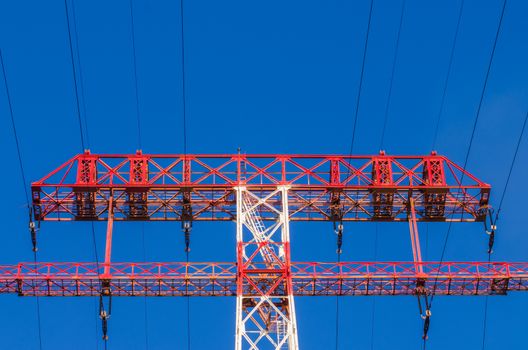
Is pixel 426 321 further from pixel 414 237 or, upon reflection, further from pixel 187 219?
pixel 187 219

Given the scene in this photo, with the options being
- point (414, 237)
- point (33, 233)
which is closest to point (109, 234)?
point (33, 233)

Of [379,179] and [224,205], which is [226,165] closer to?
[224,205]

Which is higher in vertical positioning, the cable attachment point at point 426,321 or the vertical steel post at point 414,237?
the vertical steel post at point 414,237

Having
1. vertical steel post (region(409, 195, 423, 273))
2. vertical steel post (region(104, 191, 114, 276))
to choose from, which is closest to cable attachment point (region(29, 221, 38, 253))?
vertical steel post (region(104, 191, 114, 276))

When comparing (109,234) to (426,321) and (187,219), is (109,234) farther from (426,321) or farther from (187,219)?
(426,321)

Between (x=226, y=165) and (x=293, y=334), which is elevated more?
(x=226, y=165)

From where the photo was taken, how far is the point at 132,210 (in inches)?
2308

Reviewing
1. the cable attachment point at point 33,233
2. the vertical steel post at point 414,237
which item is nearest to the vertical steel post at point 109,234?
the cable attachment point at point 33,233

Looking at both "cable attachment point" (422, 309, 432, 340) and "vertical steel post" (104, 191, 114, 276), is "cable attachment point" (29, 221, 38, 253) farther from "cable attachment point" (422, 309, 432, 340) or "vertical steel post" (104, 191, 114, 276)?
"cable attachment point" (422, 309, 432, 340)

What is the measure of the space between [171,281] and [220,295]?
5.88 feet

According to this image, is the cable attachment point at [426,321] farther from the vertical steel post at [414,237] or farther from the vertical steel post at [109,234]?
the vertical steel post at [109,234]

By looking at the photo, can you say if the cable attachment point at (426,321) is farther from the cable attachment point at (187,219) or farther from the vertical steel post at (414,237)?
the cable attachment point at (187,219)

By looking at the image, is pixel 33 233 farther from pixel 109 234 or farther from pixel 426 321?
pixel 426 321

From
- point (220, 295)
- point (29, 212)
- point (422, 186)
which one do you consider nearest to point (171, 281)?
point (220, 295)
